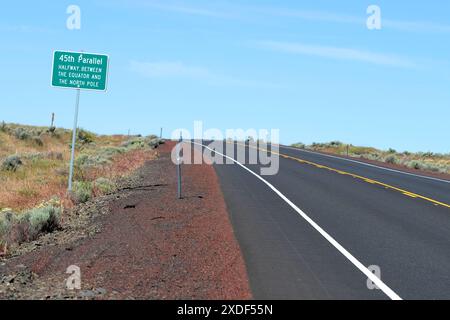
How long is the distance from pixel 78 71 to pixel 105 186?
367 centimetres

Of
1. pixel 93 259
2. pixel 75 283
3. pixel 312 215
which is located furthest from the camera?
pixel 312 215

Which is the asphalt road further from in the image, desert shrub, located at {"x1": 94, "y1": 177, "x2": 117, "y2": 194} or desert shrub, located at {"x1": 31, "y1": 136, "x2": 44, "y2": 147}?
desert shrub, located at {"x1": 31, "y1": 136, "x2": 44, "y2": 147}

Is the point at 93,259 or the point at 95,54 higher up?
the point at 95,54

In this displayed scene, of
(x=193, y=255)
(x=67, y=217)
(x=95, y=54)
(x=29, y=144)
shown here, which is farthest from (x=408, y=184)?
(x=29, y=144)

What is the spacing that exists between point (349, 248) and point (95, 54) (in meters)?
11.0

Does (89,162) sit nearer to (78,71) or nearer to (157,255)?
(78,71)

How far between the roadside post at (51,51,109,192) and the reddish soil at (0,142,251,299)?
4.20m

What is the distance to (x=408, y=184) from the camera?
79.3 feet

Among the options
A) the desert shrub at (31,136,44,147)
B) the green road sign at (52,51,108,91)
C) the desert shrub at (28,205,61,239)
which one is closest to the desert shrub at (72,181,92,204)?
the green road sign at (52,51,108,91)

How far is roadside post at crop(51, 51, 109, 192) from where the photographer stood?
727 inches

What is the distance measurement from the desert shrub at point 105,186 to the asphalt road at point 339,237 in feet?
11.8

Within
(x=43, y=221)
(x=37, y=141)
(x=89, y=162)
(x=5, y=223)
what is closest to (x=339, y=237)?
(x=43, y=221)

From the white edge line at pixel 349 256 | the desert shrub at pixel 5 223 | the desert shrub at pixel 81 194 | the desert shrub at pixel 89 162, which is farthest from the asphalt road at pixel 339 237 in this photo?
the desert shrub at pixel 89 162
